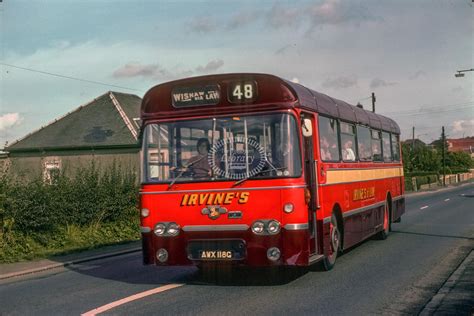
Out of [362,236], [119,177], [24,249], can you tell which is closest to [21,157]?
[119,177]

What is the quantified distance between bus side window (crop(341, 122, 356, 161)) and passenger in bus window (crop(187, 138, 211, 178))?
3663 mm

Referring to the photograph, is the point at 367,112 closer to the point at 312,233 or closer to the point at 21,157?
the point at 312,233

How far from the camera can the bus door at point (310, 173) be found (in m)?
9.95

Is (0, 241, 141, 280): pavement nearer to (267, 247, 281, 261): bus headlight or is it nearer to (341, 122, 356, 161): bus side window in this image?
(267, 247, 281, 261): bus headlight

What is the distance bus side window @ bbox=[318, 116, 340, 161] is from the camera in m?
11.1

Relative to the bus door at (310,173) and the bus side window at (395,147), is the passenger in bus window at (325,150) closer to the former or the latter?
the bus door at (310,173)

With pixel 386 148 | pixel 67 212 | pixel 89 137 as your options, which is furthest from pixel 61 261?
pixel 89 137

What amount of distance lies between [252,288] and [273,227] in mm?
1109

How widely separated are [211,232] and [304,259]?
4.63ft

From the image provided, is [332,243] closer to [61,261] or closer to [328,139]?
[328,139]

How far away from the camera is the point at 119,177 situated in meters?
20.6

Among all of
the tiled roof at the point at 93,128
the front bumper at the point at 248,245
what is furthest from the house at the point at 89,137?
the front bumper at the point at 248,245

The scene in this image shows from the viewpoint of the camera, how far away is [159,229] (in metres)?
9.93

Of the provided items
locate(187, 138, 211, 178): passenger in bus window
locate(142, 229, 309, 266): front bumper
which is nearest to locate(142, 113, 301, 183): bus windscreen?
locate(187, 138, 211, 178): passenger in bus window
